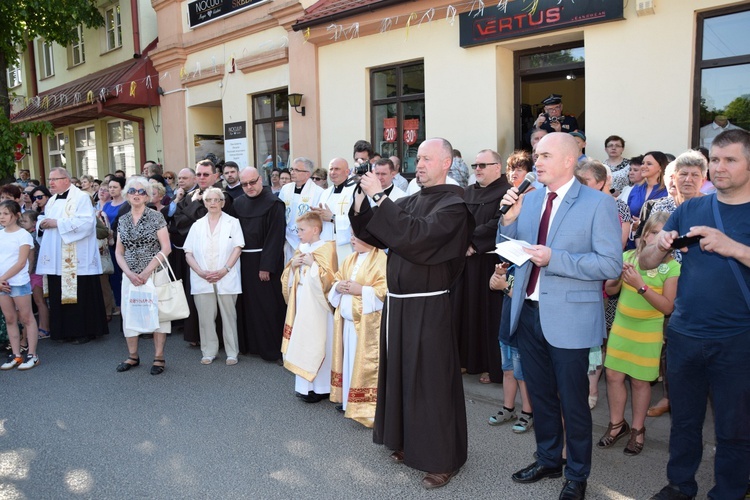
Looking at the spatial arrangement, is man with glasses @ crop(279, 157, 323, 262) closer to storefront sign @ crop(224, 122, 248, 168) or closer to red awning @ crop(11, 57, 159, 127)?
storefront sign @ crop(224, 122, 248, 168)

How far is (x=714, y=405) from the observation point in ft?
10.6

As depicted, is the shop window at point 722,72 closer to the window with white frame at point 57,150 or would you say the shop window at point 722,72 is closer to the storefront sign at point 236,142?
the storefront sign at point 236,142

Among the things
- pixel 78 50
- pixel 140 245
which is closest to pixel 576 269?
pixel 140 245

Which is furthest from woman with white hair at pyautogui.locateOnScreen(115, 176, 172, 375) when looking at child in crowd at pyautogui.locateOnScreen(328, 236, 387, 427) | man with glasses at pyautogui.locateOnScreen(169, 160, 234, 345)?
child in crowd at pyautogui.locateOnScreen(328, 236, 387, 427)

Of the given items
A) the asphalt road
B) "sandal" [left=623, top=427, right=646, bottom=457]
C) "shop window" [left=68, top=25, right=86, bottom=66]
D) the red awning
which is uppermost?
"shop window" [left=68, top=25, right=86, bottom=66]

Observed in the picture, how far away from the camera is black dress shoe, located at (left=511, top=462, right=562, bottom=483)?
373 cm

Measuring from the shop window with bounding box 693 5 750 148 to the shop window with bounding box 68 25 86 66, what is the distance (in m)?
16.6

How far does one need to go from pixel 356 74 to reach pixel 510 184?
5562 mm

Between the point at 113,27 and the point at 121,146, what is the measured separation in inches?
127

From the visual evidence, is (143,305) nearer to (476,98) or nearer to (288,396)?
(288,396)

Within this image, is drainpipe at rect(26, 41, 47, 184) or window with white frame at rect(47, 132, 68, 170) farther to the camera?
drainpipe at rect(26, 41, 47, 184)

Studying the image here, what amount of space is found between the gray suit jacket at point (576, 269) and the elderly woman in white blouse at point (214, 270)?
3898mm

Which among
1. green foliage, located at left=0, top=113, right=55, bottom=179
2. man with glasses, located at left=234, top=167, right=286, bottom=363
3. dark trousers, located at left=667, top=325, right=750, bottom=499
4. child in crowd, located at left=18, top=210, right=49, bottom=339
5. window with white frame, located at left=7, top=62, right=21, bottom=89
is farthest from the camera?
window with white frame, located at left=7, top=62, right=21, bottom=89

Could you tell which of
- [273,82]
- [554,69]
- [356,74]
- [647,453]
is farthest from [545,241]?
[273,82]
